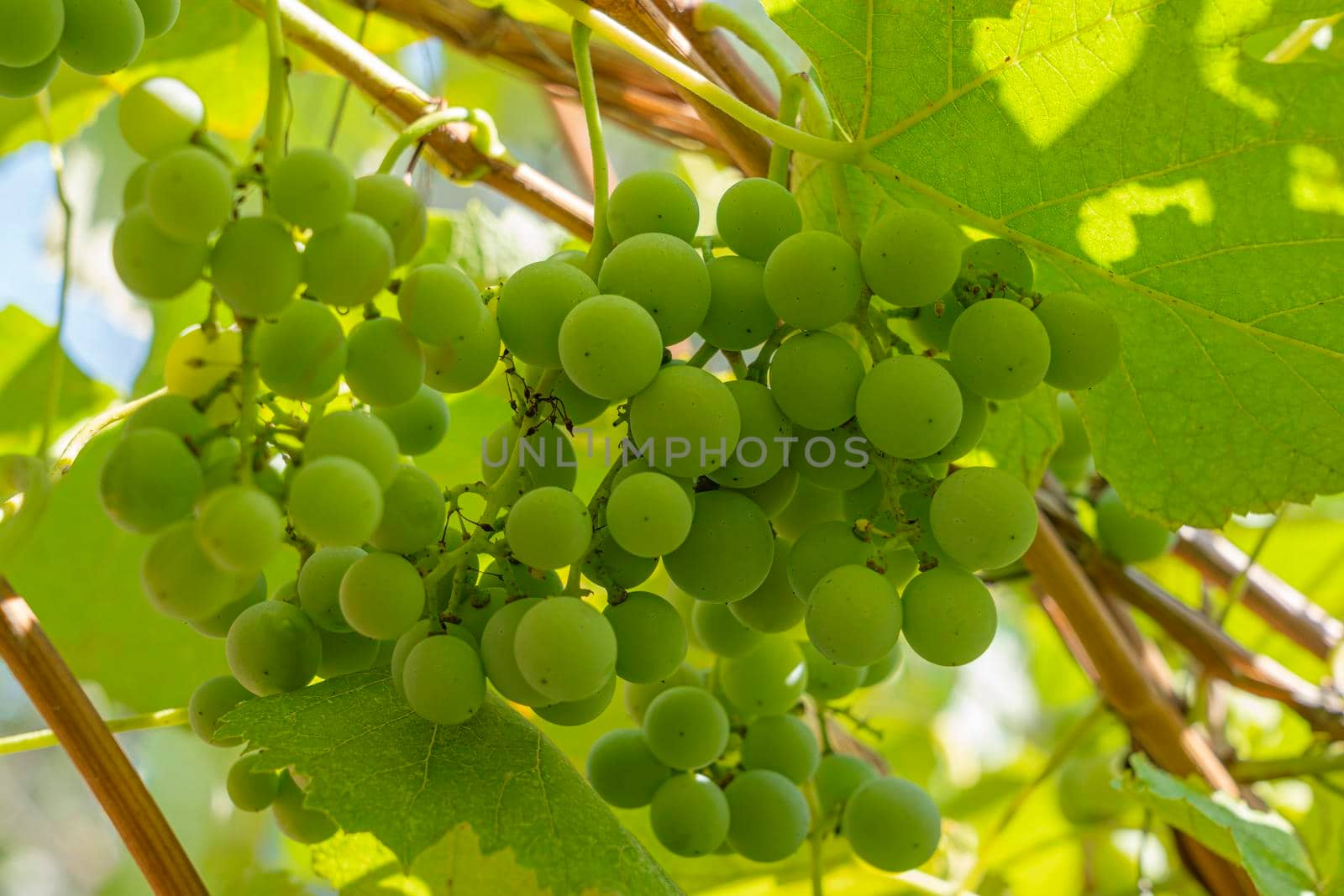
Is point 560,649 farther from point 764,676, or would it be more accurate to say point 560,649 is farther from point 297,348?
point 764,676

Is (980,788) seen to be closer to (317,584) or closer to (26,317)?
(317,584)

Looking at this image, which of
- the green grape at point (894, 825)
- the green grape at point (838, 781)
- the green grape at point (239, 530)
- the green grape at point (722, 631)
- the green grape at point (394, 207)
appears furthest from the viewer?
the green grape at point (838, 781)

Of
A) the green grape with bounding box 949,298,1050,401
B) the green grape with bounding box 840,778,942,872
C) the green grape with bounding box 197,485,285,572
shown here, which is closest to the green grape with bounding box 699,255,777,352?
the green grape with bounding box 949,298,1050,401

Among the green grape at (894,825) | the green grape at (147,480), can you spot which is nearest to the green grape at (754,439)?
the green grape at (147,480)

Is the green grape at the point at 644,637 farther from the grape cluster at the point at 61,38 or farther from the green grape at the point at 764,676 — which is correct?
the grape cluster at the point at 61,38

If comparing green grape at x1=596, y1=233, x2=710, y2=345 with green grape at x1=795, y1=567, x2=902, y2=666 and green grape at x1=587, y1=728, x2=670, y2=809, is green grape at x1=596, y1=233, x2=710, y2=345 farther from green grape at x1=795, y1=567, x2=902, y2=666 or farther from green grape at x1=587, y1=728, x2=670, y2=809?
green grape at x1=587, y1=728, x2=670, y2=809
